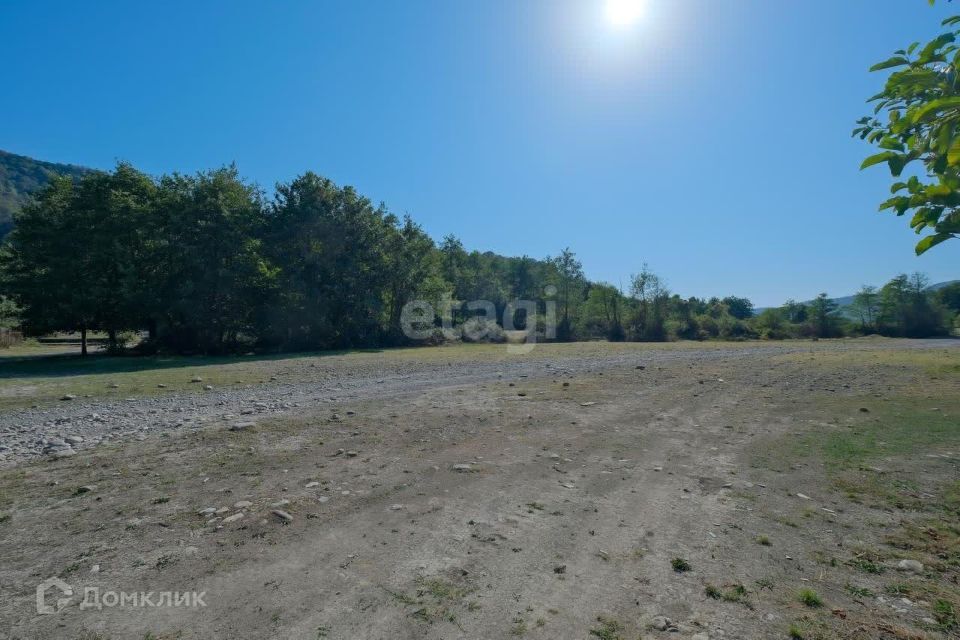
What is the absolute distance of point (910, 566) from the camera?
11.9 feet

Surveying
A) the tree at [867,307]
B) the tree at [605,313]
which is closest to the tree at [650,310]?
the tree at [605,313]

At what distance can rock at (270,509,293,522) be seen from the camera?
4371mm

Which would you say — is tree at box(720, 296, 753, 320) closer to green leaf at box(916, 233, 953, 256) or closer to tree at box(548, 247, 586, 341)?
tree at box(548, 247, 586, 341)

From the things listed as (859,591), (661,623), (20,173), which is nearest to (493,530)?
(661,623)

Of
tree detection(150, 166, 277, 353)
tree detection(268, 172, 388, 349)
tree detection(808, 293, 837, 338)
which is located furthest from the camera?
Answer: tree detection(808, 293, 837, 338)

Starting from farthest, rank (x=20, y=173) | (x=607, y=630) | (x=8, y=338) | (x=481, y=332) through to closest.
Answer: (x=20, y=173) < (x=481, y=332) < (x=8, y=338) < (x=607, y=630)

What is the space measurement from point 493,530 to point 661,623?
5.67ft


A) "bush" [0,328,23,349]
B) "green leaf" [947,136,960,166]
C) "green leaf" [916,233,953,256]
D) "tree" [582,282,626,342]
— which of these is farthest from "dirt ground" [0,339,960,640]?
"tree" [582,282,626,342]

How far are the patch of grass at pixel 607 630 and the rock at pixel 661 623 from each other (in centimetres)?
22

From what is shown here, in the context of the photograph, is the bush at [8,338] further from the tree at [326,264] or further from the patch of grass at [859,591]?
the patch of grass at [859,591]

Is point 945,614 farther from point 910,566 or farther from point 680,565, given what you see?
point 680,565

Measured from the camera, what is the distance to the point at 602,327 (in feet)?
176

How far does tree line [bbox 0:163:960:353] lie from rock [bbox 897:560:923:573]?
102ft

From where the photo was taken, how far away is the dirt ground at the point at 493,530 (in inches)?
116
